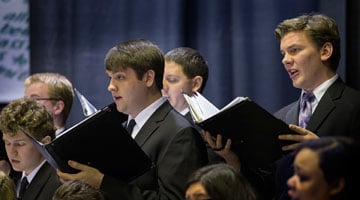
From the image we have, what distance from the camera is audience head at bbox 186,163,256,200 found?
93.9 inches

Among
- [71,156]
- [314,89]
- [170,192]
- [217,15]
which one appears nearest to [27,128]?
[71,156]

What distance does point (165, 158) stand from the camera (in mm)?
2748

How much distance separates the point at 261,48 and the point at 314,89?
3.73 ft

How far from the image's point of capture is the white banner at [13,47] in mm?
4551

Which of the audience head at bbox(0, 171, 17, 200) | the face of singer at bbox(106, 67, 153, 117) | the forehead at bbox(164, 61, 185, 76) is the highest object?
the face of singer at bbox(106, 67, 153, 117)

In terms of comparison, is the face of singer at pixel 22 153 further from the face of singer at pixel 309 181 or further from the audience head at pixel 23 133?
the face of singer at pixel 309 181

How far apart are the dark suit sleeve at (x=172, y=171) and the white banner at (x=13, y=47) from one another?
199 cm

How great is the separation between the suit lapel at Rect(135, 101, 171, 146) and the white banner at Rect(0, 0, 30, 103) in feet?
5.95

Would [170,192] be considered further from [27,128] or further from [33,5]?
[33,5]

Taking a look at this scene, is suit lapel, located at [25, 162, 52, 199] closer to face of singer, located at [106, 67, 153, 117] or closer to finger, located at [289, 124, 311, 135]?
face of singer, located at [106, 67, 153, 117]

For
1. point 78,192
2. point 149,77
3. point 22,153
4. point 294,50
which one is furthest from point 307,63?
point 22,153

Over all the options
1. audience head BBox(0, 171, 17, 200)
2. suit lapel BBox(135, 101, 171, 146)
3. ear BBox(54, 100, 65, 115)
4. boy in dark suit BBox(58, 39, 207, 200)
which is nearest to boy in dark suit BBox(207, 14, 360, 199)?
boy in dark suit BBox(58, 39, 207, 200)

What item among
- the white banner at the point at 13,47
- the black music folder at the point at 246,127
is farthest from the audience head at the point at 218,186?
the white banner at the point at 13,47

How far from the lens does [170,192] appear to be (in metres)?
2.70
